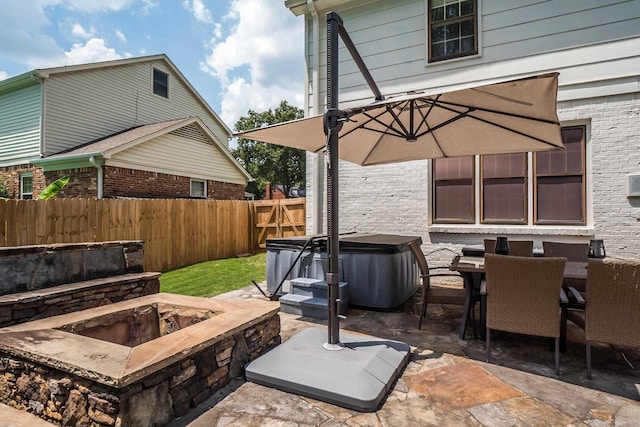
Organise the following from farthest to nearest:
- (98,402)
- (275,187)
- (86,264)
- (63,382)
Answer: (275,187)
(86,264)
(63,382)
(98,402)

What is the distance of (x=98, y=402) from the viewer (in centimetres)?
206

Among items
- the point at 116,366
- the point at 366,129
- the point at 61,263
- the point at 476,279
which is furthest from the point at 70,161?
the point at 476,279

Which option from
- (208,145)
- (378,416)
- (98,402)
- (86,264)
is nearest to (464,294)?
(378,416)

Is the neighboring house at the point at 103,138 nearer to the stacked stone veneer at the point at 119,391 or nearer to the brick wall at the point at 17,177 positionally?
the brick wall at the point at 17,177

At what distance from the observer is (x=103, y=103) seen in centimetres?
1317

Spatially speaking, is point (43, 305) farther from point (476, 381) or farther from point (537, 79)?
point (537, 79)

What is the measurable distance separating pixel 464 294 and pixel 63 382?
3.60 meters

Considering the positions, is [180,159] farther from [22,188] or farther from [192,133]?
[22,188]

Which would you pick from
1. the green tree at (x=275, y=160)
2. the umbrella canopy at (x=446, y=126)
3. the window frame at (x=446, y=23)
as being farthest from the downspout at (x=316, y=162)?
the green tree at (x=275, y=160)

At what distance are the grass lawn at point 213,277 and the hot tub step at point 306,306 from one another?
1776 mm

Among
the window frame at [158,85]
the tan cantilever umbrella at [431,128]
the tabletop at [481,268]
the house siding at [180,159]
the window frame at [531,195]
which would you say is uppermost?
the window frame at [158,85]

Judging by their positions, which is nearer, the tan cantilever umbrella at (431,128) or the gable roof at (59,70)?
the tan cantilever umbrella at (431,128)

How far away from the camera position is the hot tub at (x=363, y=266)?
477cm

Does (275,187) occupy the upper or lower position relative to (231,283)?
upper
